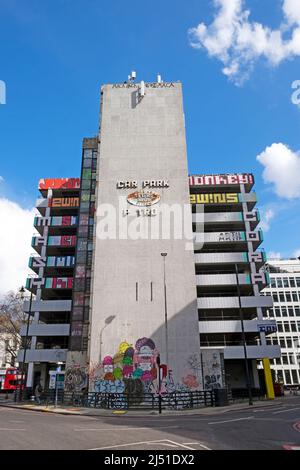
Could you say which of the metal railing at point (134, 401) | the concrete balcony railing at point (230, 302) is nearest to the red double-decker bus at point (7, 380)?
the metal railing at point (134, 401)

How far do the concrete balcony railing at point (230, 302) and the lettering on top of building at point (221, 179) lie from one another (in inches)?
691

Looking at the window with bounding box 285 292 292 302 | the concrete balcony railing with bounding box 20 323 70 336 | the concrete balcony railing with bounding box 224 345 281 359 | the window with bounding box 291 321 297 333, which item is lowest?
the concrete balcony railing with bounding box 224 345 281 359

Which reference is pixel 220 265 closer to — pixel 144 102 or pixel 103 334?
pixel 103 334

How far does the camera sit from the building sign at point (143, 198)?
43219 mm

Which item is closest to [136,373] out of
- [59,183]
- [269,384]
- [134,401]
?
[134,401]

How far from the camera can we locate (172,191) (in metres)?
43.9

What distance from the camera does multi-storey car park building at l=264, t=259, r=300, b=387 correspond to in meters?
74.1

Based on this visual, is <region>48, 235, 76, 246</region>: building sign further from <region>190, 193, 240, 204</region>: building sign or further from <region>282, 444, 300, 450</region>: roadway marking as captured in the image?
<region>282, 444, 300, 450</region>: roadway marking

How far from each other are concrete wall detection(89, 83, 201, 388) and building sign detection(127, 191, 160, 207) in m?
0.61

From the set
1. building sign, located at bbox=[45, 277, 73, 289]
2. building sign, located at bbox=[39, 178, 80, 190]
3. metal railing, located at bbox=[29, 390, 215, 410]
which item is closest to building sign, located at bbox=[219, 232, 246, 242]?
building sign, located at bbox=[45, 277, 73, 289]

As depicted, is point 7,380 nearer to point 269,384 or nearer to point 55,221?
point 55,221

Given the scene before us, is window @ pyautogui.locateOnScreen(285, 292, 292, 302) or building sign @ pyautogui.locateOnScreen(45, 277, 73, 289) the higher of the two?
window @ pyautogui.locateOnScreen(285, 292, 292, 302)

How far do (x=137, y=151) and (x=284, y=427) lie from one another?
123 feet

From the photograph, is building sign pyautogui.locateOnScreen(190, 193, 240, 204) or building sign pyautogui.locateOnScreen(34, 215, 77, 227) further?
building sign pyautogui.locateOnScreen(34, 215, 77, 227)
